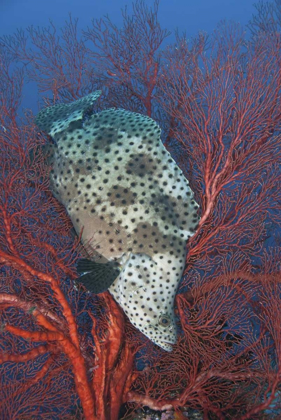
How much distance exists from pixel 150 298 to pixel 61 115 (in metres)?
2.45

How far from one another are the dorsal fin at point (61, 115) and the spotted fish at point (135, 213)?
32 cm

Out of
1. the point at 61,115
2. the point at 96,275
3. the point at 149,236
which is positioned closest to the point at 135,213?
the point at 149,236

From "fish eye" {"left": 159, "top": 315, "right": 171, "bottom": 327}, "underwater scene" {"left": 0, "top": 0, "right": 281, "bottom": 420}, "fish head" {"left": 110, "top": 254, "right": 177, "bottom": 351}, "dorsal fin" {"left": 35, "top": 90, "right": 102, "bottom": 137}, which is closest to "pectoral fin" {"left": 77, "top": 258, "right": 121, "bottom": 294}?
"underwater scene" {"left": 0, "top": 0, "right": 281, "bottom": 420}

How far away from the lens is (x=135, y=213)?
3.45 meters

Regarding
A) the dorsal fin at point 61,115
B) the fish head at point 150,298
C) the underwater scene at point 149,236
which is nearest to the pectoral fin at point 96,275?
the underwater scene at point 149,236

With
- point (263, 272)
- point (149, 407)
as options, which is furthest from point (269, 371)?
point (149, 407)

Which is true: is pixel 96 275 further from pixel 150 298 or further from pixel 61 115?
pixel 61 115

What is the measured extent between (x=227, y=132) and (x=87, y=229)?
1.90 meters

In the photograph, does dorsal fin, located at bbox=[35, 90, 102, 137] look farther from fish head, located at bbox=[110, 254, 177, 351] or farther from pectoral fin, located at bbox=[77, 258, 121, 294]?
fish head, located at bbox=[110, 254, 177, 351]

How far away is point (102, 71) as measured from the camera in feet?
16.9

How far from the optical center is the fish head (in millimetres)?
3518

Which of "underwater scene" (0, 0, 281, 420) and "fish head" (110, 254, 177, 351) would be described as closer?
"underwater scene" (0, 0, 281, 420)

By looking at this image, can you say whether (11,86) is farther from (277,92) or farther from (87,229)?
(277,92)

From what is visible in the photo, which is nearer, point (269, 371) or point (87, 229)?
point (269, 371)
